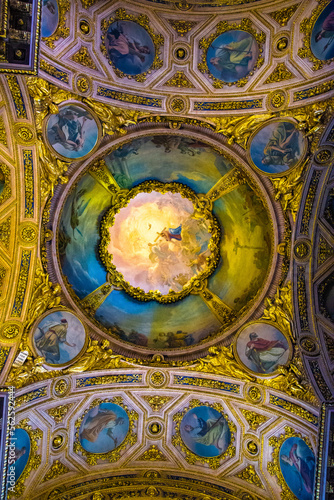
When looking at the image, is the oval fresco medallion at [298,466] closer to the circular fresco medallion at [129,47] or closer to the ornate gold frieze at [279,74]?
the ornate gold frieze at [279,74]

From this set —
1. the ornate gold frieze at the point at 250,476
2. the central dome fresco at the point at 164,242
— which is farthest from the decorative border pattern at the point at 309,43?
the ornate gold frieze at the point at 250,476

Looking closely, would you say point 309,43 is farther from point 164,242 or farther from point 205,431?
point 205,431

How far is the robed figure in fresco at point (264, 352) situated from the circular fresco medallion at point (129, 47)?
33.4 feet

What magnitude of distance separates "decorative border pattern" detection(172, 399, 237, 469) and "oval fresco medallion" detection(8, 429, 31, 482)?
211 inches

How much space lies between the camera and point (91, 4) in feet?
49.8

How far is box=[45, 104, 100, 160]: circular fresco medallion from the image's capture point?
15.9m

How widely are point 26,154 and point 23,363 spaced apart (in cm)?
688

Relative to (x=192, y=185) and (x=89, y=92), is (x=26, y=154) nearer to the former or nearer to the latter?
(x=89, y=92)

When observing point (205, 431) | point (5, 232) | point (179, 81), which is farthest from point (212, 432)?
point (179, 81)

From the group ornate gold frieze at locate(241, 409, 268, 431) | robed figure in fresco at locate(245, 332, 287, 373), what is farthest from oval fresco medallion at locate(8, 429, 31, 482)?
robed figure in fresco at locate(245, 332, 287, 373)

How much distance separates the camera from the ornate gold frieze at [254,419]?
682 inches

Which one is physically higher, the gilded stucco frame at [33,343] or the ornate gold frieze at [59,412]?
the gilded stucco frame at [33,343]

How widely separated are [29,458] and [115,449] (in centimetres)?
320

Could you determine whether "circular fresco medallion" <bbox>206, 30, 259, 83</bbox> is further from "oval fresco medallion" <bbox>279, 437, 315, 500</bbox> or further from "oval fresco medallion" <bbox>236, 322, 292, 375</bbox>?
"oval fresco medallion" <bbox>279, 437, 315, 500</bbox>
